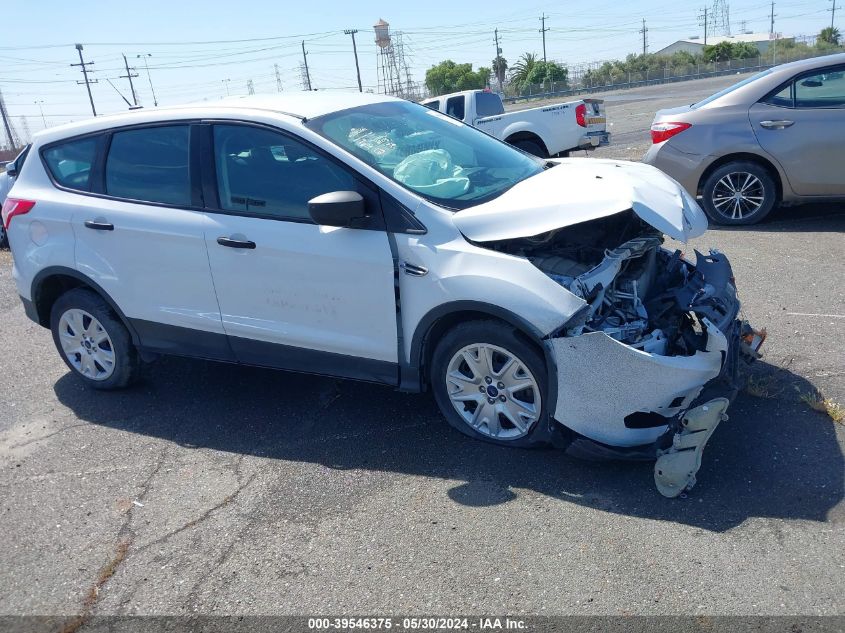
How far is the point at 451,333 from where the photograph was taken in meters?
4.16

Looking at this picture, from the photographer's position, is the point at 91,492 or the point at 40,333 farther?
the point at 40,333

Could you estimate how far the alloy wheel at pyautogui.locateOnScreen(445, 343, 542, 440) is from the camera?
13.3 ft

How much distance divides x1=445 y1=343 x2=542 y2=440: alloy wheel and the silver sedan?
209 inches

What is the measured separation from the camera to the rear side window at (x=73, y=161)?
17.1ft

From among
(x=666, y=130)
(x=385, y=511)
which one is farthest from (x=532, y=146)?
(x=385, y=511)

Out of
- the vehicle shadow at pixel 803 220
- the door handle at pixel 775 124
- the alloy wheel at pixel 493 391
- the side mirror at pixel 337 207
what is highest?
the side mirror at pixel 337 207

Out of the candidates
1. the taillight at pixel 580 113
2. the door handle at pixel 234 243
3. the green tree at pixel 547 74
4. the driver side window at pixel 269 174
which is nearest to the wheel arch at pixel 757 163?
the driver side window at pixel 269 174

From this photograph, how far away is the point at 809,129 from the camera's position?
788cm

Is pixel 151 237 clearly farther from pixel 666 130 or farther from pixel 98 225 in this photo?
pixel 666 130

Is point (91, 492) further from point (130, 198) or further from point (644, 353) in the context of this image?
point (644, 353)

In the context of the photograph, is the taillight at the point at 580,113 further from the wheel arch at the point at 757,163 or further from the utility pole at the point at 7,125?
the utility pole at the point at 7,125

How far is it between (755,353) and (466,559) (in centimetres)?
222

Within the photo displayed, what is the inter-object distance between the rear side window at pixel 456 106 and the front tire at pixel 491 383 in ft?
38.2

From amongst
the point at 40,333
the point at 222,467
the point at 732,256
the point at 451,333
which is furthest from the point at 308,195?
the point at 732,256
